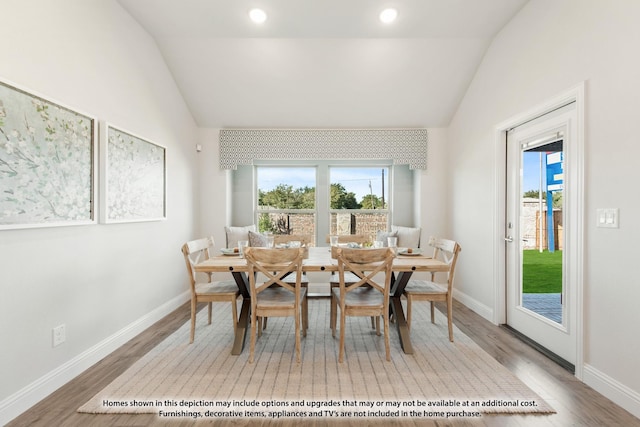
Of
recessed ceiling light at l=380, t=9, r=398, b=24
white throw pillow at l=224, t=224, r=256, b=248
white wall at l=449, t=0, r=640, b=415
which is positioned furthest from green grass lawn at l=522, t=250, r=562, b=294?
white throw pillow at l=224, t=224, r=256, b=248

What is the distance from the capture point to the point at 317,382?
81.3 inches

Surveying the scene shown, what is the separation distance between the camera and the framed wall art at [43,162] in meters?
1.73

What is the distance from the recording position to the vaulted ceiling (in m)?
2.89

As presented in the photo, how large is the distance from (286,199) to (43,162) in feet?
10.5

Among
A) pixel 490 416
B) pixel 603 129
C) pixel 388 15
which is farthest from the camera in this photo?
pixel 388 15

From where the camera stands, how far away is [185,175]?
3.99 meters

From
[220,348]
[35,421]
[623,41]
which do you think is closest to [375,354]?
[220,348]

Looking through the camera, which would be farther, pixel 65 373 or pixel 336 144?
pixel 336 144

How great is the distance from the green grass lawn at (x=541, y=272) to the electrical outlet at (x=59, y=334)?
12.2ft

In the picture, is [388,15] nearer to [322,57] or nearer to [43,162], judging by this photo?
[322,57]

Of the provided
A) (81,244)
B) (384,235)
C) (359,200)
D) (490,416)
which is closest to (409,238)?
(384,235)

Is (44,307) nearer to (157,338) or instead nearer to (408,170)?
(157,338)

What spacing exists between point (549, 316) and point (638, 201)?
48.4 inches

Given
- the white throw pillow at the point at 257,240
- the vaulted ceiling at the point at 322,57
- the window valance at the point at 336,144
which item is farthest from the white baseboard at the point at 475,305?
the white throw pillow at the point at 257,240
